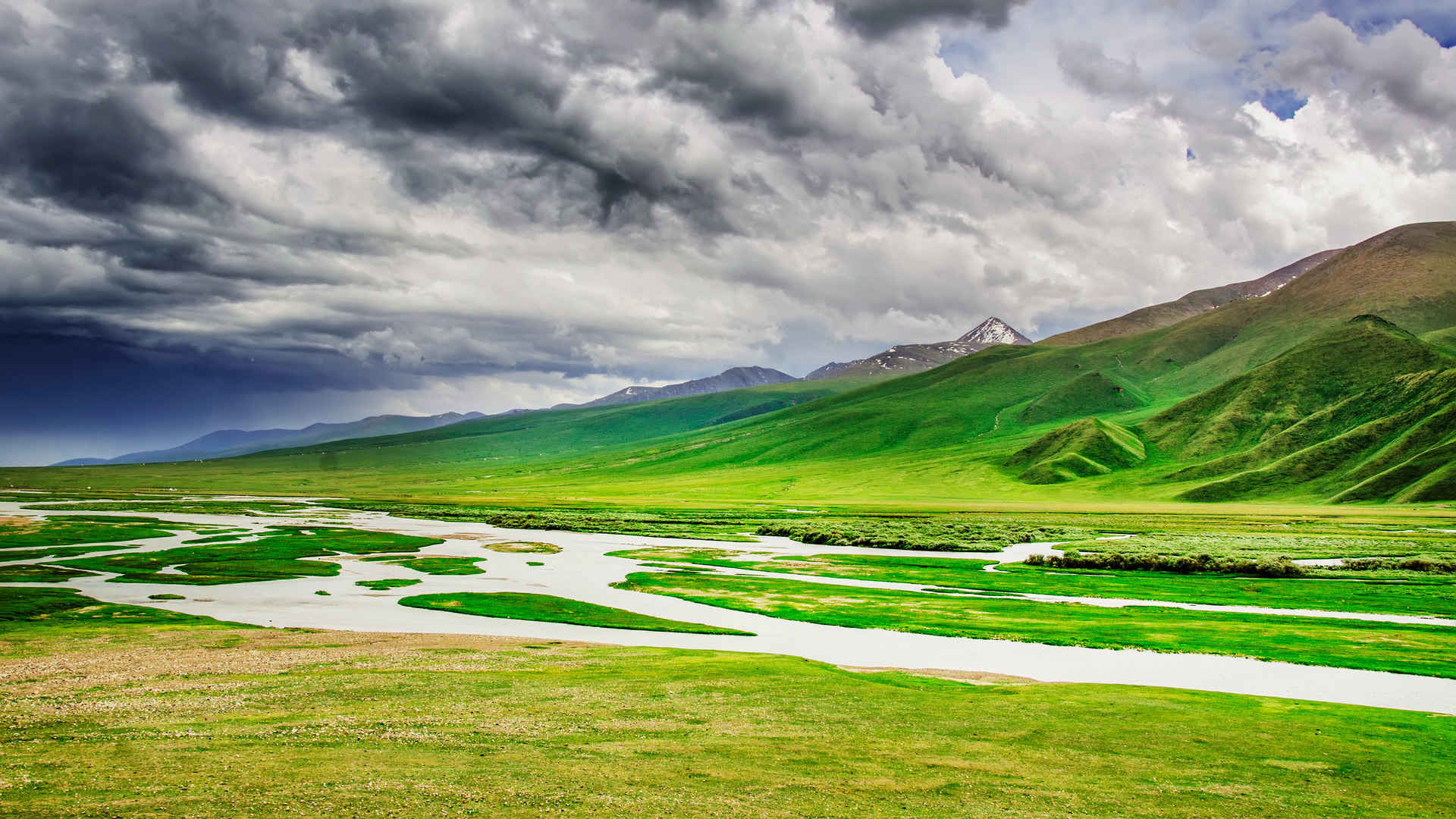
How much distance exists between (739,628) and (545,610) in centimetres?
1431

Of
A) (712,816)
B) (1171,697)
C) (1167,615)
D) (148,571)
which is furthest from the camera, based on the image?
(148,571)

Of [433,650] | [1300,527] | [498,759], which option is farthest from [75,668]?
[1300,527]

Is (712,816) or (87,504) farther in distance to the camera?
(87,504)

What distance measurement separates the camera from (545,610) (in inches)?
2078

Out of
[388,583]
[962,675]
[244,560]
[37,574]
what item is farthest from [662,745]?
[244,560]

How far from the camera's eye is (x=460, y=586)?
210ft

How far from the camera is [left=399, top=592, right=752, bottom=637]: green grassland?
47.1 meters

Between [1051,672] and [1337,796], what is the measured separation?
17010 millimetres

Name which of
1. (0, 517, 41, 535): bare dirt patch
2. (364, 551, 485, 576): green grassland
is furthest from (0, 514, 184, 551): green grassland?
(364, 551, 485, 576): green grassland

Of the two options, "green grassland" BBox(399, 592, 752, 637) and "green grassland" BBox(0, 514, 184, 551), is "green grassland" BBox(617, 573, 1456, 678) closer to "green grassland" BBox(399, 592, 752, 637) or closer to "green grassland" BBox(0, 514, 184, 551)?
"green grassland" BBox(399, 592, 752, 637)

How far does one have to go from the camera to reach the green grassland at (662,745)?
15766 millimetres

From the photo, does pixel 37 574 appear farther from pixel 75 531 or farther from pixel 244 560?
pixel 75 531

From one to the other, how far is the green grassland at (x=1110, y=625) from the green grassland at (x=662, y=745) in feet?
40.1

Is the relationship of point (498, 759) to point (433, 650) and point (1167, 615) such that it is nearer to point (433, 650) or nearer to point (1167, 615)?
point (433, 650)
